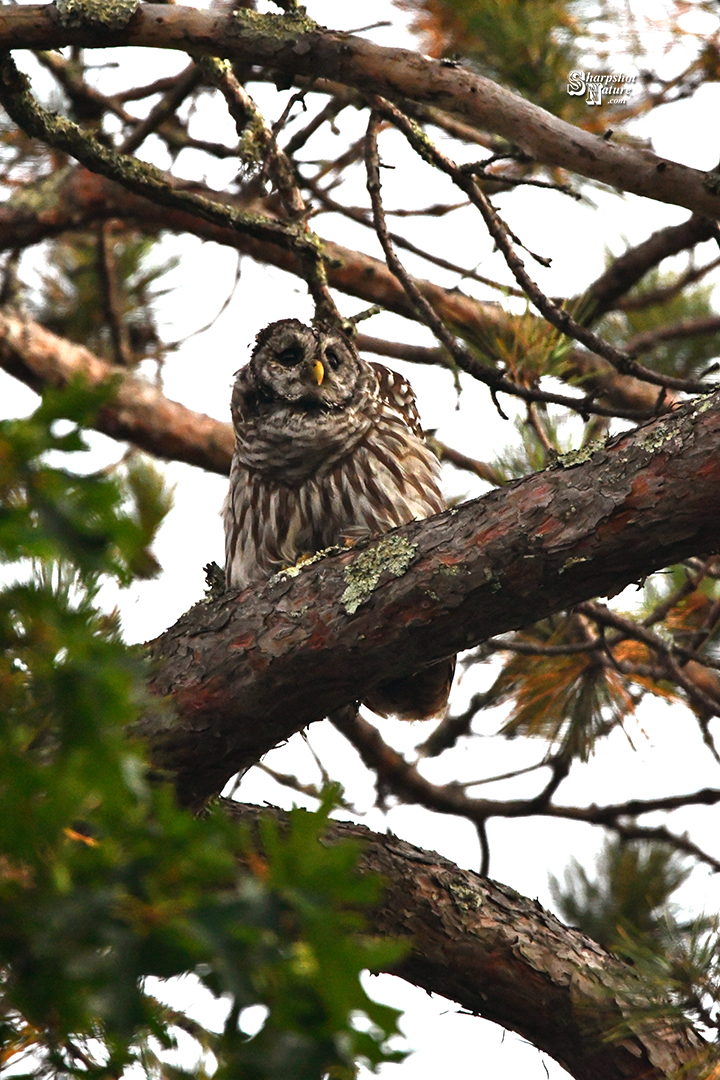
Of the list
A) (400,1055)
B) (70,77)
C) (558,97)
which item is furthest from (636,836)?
(70,77)

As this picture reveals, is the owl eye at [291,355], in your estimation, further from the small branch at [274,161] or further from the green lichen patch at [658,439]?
the green lichen patch at [658,439]

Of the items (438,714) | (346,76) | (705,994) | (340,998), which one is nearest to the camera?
(340,998)

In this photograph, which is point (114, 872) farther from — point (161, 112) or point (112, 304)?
point (112, 304)

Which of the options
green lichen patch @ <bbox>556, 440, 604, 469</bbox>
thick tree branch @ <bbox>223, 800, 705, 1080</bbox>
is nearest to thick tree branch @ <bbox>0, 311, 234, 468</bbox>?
thick tree branch @ <bbox>223, 800, 705, 1080</bbox>

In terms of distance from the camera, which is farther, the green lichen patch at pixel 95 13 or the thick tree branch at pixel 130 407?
the thick tree branch at pixel 130 407

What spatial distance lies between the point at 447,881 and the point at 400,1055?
2045mm

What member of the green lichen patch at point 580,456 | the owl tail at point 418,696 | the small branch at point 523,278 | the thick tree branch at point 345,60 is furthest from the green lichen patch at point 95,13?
the owl tail at point 418,696

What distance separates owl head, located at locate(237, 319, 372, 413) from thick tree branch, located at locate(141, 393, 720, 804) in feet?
4.14

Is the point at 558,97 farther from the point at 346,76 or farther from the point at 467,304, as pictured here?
the point at 346,76

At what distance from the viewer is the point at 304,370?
13.1 feet

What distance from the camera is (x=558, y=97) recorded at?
4102 millimetres

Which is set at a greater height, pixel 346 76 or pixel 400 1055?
pixel 346 76

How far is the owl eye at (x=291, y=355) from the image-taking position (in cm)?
403

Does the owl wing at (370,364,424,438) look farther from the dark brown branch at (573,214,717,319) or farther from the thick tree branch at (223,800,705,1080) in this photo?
the thick tree branch at (223,800,705,1080)
